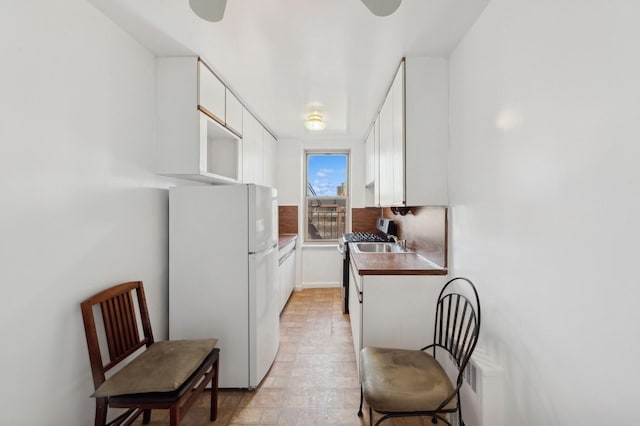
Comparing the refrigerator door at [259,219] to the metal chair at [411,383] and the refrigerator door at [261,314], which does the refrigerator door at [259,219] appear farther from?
the metal chair at [411,383]

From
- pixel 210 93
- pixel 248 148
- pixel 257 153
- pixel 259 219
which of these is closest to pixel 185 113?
pixel 210 93

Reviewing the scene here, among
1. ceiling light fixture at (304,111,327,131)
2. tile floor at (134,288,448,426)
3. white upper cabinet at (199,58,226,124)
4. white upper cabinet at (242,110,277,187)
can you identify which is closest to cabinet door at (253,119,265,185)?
white upper cabinet at (242,110,277,187)

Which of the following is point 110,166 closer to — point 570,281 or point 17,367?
point 17,367

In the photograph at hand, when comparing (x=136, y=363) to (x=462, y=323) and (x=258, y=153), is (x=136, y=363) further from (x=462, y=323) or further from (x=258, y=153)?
(x=258, y=153)

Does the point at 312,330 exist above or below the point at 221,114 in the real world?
below

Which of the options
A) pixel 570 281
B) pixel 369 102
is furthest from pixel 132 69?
pixel 570 281

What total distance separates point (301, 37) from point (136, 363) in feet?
7.05

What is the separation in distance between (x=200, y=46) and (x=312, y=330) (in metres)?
2.79

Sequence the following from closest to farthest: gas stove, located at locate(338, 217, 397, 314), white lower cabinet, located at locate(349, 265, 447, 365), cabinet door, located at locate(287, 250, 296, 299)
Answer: white lower cabinet, located at locate(349, 265, 447, 365) < gas stove, located at locate(338, 217, 397, 314) < cabinet door, located at locate(287, 250, 296, 299)

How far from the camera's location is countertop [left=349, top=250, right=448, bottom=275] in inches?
78.2

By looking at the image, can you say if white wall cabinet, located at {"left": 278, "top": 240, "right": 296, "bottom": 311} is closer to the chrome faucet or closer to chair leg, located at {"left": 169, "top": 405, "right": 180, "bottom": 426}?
the chrome faucet

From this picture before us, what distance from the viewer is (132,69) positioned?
179 centimetres

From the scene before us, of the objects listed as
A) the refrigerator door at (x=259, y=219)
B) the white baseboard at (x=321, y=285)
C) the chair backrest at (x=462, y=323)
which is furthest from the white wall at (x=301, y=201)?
the chair backrest at (x=462, y=323)

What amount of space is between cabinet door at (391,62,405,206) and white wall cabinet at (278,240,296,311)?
5.43ft
